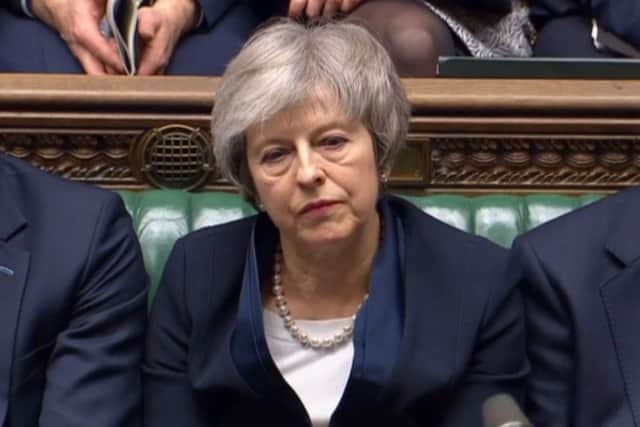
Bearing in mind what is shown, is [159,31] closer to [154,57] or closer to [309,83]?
[154,57]

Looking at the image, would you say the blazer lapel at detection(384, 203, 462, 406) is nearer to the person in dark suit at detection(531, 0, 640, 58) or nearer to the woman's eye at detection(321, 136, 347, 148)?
the woman's eye at detection(321, 136, 347, 148)

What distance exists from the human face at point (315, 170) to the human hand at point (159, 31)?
17.2 inches

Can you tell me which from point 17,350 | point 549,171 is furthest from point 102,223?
point 549,171

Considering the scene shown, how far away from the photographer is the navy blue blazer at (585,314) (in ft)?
4.77

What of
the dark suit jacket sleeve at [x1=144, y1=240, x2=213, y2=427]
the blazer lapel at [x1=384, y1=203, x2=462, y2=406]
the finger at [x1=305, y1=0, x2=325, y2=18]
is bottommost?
the dark suit jacket sleeve at [x1=144, y1=240, x2=213, y2=427]

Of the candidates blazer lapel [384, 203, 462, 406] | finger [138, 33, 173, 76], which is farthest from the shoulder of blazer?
finger [138, 33, 173, 76]

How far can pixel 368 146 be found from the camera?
1.46m

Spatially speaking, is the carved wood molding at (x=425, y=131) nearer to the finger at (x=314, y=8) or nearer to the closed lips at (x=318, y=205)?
the finger at (x=314, y=8)

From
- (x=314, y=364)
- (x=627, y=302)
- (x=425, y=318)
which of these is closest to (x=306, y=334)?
(x=314, y=364)

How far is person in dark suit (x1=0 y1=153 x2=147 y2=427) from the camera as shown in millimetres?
1476

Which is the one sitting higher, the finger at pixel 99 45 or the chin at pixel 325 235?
the finger at pixel 99 45

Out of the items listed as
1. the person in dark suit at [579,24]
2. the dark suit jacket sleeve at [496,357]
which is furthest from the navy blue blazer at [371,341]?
the person in dark suit at [579,24]

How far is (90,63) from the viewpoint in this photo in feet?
6.14

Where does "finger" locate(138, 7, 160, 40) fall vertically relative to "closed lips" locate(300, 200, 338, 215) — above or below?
above
